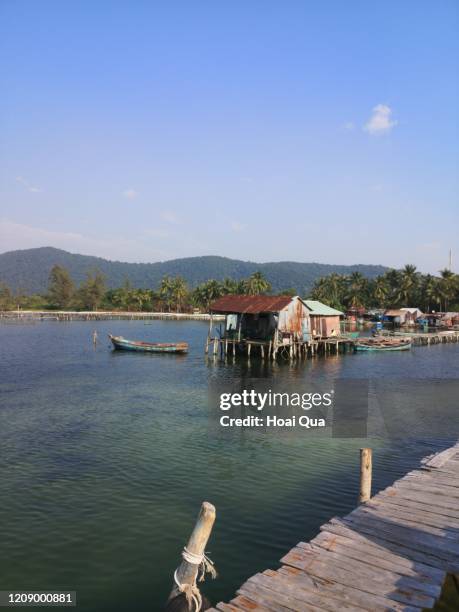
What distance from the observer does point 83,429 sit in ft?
72.4

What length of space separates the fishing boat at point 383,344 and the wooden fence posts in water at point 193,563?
48230mm

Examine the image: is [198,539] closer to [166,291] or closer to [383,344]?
[383,344]

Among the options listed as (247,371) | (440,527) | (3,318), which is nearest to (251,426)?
(440,527)

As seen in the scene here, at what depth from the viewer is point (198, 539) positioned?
Answer: 7.57 metres

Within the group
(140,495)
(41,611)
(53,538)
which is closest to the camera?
(41,611)

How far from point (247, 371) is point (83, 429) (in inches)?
766

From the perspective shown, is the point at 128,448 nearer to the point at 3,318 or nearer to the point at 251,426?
the point at 251,426

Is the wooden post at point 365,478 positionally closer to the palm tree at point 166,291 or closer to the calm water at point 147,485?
the calm water at point 147,485

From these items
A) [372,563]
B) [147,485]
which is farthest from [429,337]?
[372,563]

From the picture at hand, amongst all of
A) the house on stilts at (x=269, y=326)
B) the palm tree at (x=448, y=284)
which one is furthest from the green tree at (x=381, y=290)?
the house on stilts at (x=269, y=326)

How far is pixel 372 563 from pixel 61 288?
130804 mm

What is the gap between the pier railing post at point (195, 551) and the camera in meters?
7.48

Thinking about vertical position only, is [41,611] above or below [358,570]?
Result: below

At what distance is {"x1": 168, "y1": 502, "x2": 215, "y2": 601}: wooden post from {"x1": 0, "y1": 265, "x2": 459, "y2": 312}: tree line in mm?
93990
